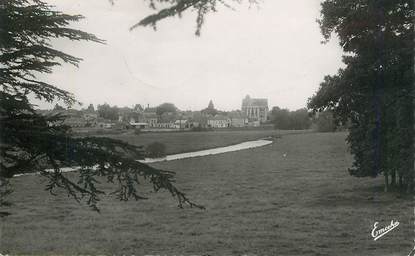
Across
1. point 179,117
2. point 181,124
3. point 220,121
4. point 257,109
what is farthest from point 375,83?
point 257,109

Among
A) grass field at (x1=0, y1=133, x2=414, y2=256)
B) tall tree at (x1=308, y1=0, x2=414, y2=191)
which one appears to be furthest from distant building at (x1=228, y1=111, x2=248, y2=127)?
tall tree at (x1=308, y1=0, x2=414, y2=191)

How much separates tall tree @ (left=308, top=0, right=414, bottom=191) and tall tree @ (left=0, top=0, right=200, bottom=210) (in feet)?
37.4

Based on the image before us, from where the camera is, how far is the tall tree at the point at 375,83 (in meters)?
15.9

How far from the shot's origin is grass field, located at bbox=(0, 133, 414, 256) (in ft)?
41.5

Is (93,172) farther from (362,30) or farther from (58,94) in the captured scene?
(362,30)

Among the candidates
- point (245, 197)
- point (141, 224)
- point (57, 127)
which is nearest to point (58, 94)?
point (57, 127)

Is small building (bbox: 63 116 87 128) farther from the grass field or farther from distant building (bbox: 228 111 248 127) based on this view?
distant building (bbox: 228 111 248 127)

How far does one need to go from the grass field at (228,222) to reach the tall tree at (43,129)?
593cm

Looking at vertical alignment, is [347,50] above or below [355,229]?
above

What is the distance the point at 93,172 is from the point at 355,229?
395 inches

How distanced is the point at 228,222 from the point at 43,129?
1001cm

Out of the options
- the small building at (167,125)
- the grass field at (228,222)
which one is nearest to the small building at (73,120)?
the grass field at (228,222)

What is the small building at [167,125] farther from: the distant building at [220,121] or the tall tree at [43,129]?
the tall tree at [43,129]

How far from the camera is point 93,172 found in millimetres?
6531
